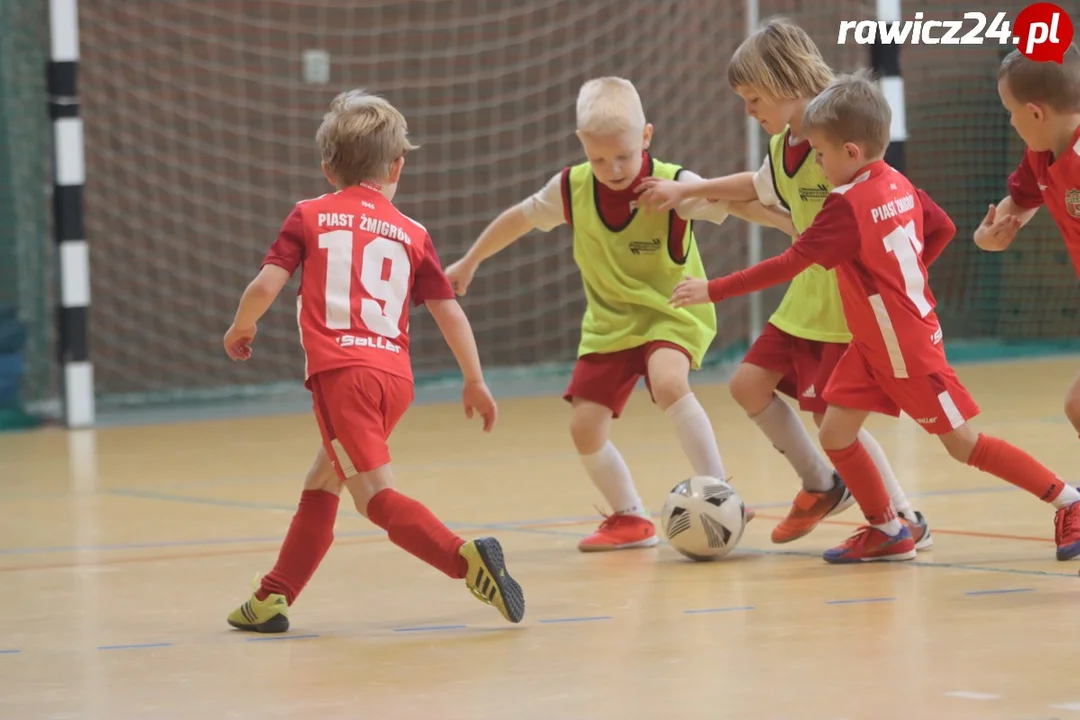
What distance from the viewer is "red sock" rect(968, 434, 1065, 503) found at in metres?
3.74

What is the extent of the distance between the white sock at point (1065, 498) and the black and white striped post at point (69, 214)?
209 inches

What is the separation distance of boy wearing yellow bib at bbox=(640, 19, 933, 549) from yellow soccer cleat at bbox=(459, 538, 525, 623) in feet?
3.88

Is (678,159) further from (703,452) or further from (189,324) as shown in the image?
(703,452)

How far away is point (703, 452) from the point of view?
4.21 meters

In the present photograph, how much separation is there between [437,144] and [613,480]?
5.59m

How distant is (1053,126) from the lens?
379 cm

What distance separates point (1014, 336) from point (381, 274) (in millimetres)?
7775

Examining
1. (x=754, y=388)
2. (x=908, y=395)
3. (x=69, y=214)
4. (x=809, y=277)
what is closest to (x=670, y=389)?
(x=754, y=388)

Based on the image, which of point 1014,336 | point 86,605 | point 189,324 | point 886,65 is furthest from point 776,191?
point 1014,336

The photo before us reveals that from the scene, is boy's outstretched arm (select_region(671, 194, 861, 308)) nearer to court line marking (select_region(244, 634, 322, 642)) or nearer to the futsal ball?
the futsal ball

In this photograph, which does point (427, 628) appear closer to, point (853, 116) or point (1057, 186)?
point (853, 116)

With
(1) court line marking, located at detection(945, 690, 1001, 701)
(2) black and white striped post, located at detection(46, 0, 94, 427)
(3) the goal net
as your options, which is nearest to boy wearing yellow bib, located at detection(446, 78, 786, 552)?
(1) court line marking, located at detection(945, 690, 1001, 701)

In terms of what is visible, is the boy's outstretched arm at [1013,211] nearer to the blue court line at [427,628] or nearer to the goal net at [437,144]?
the blue court line at [427,628]

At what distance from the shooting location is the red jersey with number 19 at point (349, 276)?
3332 millimetres
